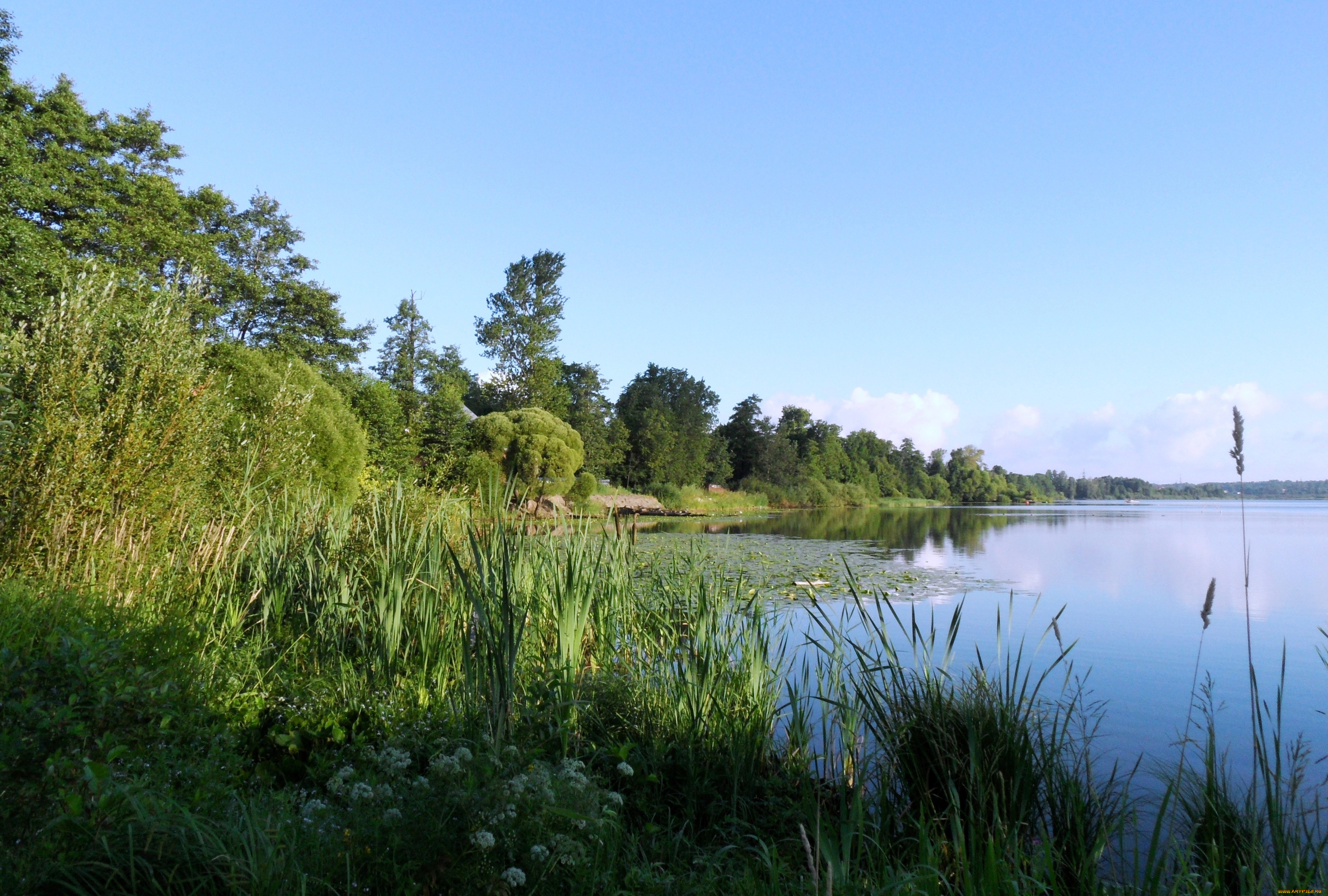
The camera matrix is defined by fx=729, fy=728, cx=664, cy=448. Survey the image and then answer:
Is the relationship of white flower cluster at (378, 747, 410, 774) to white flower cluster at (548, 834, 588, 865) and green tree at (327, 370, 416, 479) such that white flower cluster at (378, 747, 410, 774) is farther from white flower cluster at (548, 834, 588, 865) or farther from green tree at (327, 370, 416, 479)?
green tree at (327, 370, 416, 479)

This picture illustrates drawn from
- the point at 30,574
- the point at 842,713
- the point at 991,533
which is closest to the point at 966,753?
the point at 842,713

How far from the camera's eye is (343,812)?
212 centimetres

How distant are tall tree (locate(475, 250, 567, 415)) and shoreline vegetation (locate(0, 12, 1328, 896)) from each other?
20.0m

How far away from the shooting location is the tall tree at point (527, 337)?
27984mm

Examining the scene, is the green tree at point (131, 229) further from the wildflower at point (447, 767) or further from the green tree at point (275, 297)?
the wildflower at point (447, 767)

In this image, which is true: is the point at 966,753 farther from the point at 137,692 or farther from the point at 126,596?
the point at 126,596

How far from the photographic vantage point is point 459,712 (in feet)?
10.8

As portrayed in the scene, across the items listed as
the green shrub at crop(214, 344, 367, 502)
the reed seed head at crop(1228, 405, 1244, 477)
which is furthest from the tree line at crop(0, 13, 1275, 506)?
the reed seed head at crop(1228, 405, 1244, 477)

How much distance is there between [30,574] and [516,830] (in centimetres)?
422

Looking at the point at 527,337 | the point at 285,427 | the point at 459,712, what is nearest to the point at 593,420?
the point at 527,337

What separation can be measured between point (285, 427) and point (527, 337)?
71.3 ft

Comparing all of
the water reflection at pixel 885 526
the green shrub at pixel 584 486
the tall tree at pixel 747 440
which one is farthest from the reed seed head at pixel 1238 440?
the tall tree at pixel 747 440

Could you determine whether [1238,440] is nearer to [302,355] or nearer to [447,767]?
[447,767]

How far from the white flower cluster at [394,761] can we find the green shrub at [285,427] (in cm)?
374
